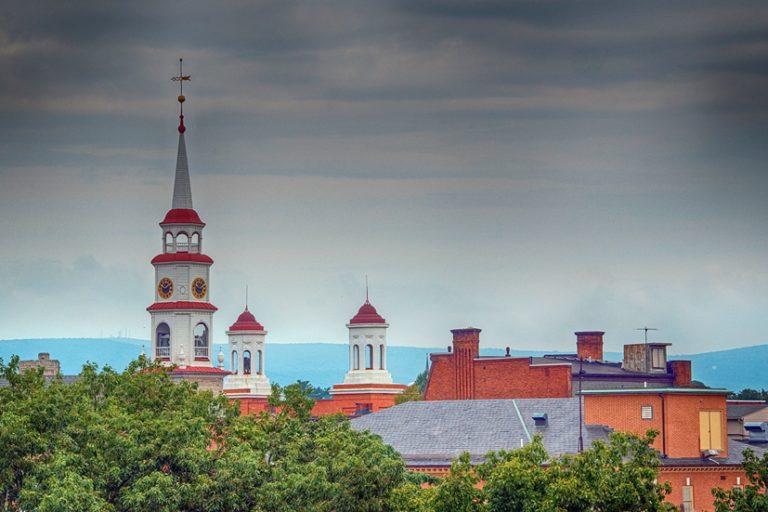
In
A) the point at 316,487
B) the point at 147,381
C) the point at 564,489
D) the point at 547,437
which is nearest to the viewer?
the point at 564,489

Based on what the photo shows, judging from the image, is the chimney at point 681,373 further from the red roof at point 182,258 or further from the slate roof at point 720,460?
the red roof at point 182,258

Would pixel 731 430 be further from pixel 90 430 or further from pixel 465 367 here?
pixel 90 430

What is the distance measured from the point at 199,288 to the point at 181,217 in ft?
21.9

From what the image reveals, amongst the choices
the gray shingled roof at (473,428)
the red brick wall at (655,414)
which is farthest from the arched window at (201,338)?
the red brick wall at (655,414)

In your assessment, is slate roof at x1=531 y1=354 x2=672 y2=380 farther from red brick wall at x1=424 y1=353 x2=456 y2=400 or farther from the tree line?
the tree line

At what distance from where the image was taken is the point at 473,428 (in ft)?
404

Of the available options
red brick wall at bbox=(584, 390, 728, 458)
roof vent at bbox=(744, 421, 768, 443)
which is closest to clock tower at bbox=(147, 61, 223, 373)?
roof vent at bbox=(744, 421, 768, 443)

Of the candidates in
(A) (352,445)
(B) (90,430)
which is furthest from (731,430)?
(B) (90,430)

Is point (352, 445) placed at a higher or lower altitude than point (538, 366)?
lower

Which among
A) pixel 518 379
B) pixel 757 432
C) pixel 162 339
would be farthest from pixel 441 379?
pixel 162 339

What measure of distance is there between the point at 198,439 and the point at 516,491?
15612 mm

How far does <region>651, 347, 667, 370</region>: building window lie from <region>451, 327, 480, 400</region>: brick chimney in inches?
546

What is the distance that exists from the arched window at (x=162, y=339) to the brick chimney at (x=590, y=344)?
40693 millimetres

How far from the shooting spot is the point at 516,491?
272 feet
